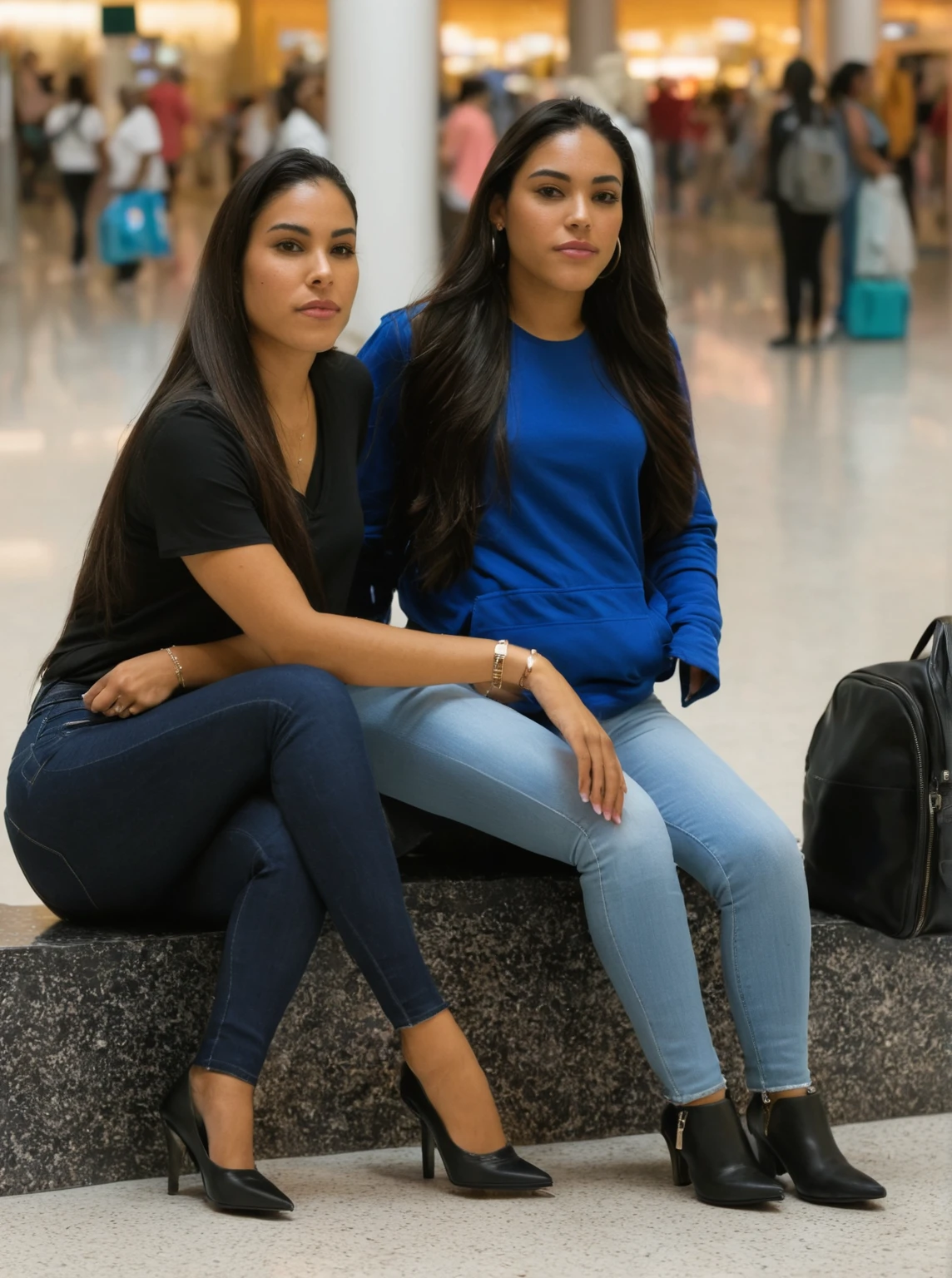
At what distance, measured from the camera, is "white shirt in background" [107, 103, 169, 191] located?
15.2 meters

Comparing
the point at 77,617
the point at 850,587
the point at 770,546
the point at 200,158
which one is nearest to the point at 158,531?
the point at 77,617

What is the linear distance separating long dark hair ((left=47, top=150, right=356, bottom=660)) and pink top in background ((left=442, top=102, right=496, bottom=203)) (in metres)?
10.3

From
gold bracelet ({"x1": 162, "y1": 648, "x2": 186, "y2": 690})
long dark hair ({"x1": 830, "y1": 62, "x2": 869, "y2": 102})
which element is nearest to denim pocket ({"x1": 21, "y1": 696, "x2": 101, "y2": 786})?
gold bracelet ({"x1": 162, "y1": 648, "x2": 186, "y2": 690})

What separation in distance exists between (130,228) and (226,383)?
13549 millimetres

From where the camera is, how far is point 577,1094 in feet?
8.66

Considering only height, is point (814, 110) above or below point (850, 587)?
above

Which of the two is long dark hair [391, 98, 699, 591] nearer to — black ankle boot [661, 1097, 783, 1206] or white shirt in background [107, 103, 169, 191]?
black ankle boot [661, 1097, 783, 1206]

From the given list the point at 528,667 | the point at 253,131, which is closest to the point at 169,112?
the point at 253,131

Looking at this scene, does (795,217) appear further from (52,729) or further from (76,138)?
(52,729)

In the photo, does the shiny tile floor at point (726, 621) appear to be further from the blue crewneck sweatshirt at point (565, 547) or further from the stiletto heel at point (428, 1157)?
the blue crewneck sweatshirt at point (565, 547)

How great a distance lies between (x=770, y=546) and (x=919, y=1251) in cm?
441

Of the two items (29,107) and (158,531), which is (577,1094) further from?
(29,107)

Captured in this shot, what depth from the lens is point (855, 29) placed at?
1800 centimetres

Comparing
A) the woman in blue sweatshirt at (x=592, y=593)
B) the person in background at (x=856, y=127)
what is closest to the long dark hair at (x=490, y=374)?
the woman in blue sweatshirt at (x=592, y=593)
